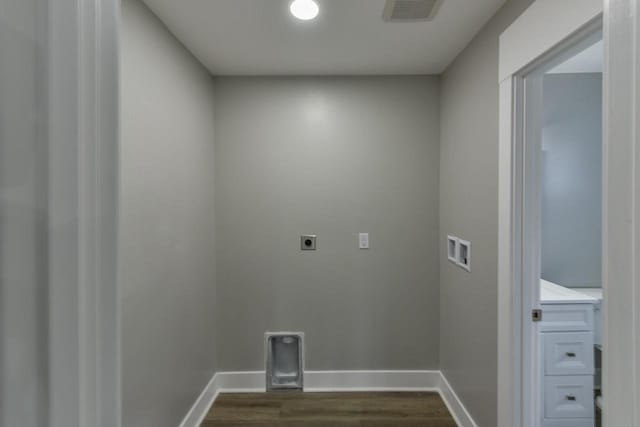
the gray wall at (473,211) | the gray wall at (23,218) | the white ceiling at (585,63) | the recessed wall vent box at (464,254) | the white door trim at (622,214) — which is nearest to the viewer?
the gray wall at (23,218)

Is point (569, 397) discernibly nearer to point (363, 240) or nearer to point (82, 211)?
point (363, 240)

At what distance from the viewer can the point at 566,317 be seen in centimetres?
211

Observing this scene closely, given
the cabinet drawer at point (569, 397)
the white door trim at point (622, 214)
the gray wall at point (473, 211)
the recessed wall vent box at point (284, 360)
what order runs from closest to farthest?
the white door trim at point (622, 214) < the gray wall at point (473, 211) < the cabinet drawer at point (569, 397) < the recessed wall vent box at point (284, 360)

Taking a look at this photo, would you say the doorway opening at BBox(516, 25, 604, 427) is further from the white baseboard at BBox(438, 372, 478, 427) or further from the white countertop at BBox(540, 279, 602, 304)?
the white baseboard at BBox(438, 372, 478, 427)

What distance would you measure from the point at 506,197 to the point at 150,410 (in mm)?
1992

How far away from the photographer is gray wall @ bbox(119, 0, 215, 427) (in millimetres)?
1577

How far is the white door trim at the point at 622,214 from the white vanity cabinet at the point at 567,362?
1.75 m

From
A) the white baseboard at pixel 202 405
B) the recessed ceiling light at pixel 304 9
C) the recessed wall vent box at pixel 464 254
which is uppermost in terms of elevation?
the recessed ceiling light at pixel 304 9

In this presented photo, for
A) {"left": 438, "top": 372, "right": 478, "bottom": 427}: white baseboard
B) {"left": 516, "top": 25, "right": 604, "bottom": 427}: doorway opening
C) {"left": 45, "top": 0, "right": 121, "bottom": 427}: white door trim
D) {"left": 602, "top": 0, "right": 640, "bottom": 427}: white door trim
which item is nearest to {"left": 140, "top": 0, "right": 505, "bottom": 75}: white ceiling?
{"left": 516, "top": 25, "right": 604, "bottom": 427}: doorway opening

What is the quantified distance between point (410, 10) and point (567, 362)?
2136mm

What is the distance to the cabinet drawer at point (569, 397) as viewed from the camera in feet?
6.69

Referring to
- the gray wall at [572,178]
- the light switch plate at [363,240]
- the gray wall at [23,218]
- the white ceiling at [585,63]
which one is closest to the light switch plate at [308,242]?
the light switch plate at [363,240]

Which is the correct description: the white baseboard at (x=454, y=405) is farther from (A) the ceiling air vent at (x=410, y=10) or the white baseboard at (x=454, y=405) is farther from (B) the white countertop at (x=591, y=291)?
(A) the ceiling air vent at (x=410, y=10)

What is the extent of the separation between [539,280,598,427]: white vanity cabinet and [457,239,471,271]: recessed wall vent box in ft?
1.51
